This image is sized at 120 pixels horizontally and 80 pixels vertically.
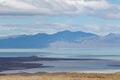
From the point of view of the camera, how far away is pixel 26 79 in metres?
54.8

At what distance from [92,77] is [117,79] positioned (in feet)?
14.4

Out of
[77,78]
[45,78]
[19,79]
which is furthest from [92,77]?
[19,79]

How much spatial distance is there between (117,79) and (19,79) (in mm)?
13239

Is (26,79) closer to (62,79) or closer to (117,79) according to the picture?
(62,79)

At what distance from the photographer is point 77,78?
181 ft

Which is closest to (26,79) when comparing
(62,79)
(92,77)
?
(62,79)

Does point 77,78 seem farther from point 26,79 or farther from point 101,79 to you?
point 26,79

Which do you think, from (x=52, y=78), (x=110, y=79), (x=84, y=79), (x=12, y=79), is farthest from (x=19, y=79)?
(x=110, y=79)

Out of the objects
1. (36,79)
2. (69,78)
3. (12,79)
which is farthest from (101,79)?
(12,79)

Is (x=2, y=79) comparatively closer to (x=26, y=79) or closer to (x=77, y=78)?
(x=26, y=79)

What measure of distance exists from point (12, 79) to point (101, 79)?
12.1 m

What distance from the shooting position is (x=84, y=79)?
54.1 meters

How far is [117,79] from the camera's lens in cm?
5369

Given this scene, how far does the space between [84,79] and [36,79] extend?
21.0ft
